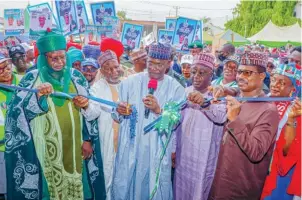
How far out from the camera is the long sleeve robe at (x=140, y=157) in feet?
13.8

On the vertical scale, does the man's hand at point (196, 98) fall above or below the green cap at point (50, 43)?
below

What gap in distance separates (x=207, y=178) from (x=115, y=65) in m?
1.79

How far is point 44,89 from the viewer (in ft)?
12.6

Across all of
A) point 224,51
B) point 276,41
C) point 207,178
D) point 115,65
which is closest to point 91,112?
point 115,65

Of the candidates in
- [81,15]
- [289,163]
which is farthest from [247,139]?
[81,15]

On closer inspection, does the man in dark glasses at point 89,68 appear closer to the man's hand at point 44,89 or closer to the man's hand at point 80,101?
the man's hand at point 80,101

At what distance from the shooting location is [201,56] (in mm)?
4184

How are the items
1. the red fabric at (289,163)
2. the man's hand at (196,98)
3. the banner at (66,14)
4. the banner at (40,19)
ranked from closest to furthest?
the red fabric at (289,163) → the man's hand at (196,98) → the banner at (40,19) → the banner at (66,14)

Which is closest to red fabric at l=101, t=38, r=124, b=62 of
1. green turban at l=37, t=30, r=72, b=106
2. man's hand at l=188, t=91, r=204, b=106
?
green turban at l=37, t=30, r=72, b=106

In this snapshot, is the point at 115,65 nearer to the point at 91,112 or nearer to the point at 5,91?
the point at 91,112

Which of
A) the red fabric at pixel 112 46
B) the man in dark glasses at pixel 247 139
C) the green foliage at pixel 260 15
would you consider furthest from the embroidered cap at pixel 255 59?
the green foliage at pixel 260 15

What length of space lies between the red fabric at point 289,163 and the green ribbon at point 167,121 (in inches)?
40.6

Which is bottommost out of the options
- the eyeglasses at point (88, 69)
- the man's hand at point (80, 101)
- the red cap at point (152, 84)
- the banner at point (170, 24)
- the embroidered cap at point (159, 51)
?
the man's hand at point (80, 101)

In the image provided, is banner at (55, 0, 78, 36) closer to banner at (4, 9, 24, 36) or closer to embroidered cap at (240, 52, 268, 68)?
banner at (4, 9, 24, 36)
